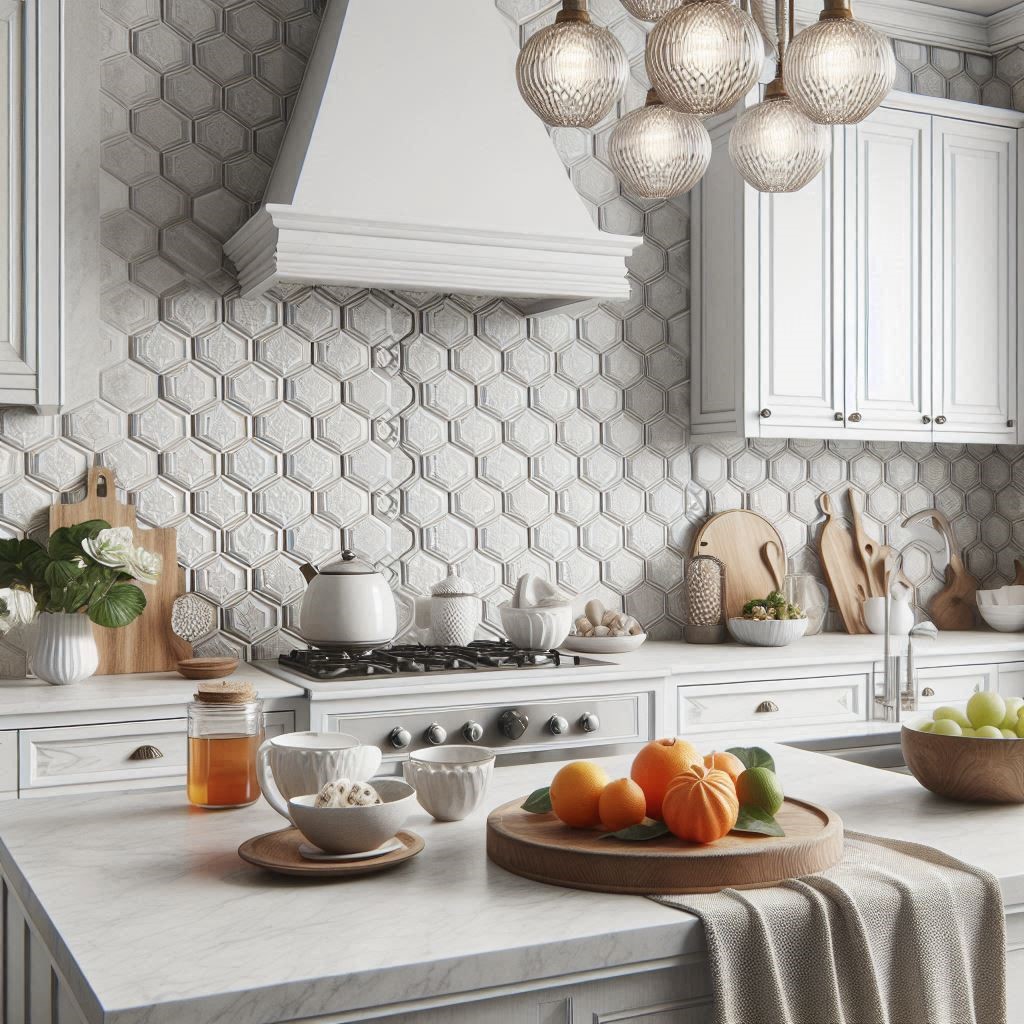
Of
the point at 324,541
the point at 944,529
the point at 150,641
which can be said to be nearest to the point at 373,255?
the point at 324,541

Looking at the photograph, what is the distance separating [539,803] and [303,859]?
1.04 feet

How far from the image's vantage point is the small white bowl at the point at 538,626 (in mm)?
3369

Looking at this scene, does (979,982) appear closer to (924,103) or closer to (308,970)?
(308,970)

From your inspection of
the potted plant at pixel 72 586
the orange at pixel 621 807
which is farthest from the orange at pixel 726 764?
the potted plant at pixel 72 586

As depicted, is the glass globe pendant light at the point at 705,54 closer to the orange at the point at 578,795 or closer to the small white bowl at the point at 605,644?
the orange at the point at 578,795

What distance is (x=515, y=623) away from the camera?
3.40m

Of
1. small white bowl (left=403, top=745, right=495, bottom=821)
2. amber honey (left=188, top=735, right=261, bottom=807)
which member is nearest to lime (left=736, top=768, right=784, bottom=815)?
small white bowl (left=403, top=745, right=495, bottom=821)

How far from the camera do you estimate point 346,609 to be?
3154mm

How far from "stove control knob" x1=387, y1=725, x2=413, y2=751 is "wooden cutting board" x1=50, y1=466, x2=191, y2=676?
2.29 feet

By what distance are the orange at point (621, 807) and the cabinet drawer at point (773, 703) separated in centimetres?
202

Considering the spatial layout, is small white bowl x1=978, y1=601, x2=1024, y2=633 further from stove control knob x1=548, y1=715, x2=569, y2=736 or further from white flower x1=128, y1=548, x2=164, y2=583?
white flower x1=128, y1=548, x2=164, y2=583

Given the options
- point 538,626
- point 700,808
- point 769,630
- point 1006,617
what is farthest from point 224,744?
point 1006,617

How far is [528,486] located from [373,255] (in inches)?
41.0

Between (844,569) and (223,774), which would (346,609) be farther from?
(844,569)
